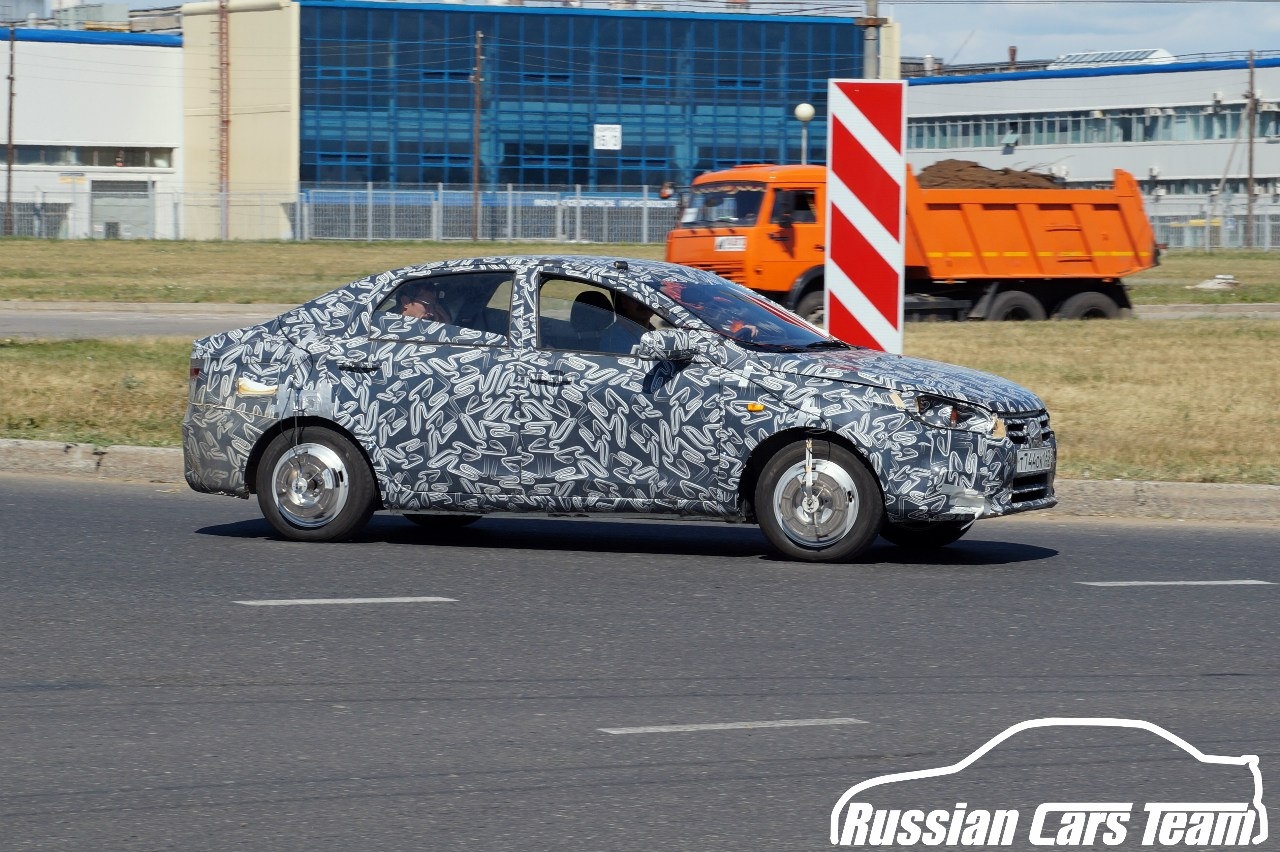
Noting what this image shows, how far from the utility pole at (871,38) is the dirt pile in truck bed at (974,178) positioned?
1787cm

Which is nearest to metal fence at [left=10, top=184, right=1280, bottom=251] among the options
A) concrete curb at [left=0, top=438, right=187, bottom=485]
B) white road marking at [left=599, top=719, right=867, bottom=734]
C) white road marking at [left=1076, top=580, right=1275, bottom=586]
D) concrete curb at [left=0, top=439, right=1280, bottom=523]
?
concrete curb at [left=0, top=438, right=187, bottom=485]

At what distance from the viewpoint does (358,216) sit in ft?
233

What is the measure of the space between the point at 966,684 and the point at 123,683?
2.92 metres

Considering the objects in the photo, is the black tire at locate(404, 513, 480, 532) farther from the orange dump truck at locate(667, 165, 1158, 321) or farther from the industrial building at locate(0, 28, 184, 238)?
the industrial building at locate(0, 28, 184, 238)

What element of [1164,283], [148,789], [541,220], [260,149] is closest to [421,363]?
[148,789]

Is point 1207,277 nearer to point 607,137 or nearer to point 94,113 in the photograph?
point 607,137

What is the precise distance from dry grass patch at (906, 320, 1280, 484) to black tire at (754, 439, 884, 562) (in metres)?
3.54

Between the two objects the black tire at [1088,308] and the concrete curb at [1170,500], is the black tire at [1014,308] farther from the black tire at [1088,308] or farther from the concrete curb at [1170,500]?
the concrete curb at [1170,500]

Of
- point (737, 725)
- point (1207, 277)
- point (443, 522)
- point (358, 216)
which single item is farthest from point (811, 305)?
point (358, 216)

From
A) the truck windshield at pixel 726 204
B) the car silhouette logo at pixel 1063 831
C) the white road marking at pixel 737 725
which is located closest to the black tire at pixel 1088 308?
the truck windshield at pixel 726 204

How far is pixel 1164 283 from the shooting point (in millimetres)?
43281

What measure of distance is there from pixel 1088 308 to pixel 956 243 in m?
2.54

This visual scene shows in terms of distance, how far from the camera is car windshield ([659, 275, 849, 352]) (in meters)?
9.47

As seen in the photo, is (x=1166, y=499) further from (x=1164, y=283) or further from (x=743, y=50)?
(x=743, y=50)
